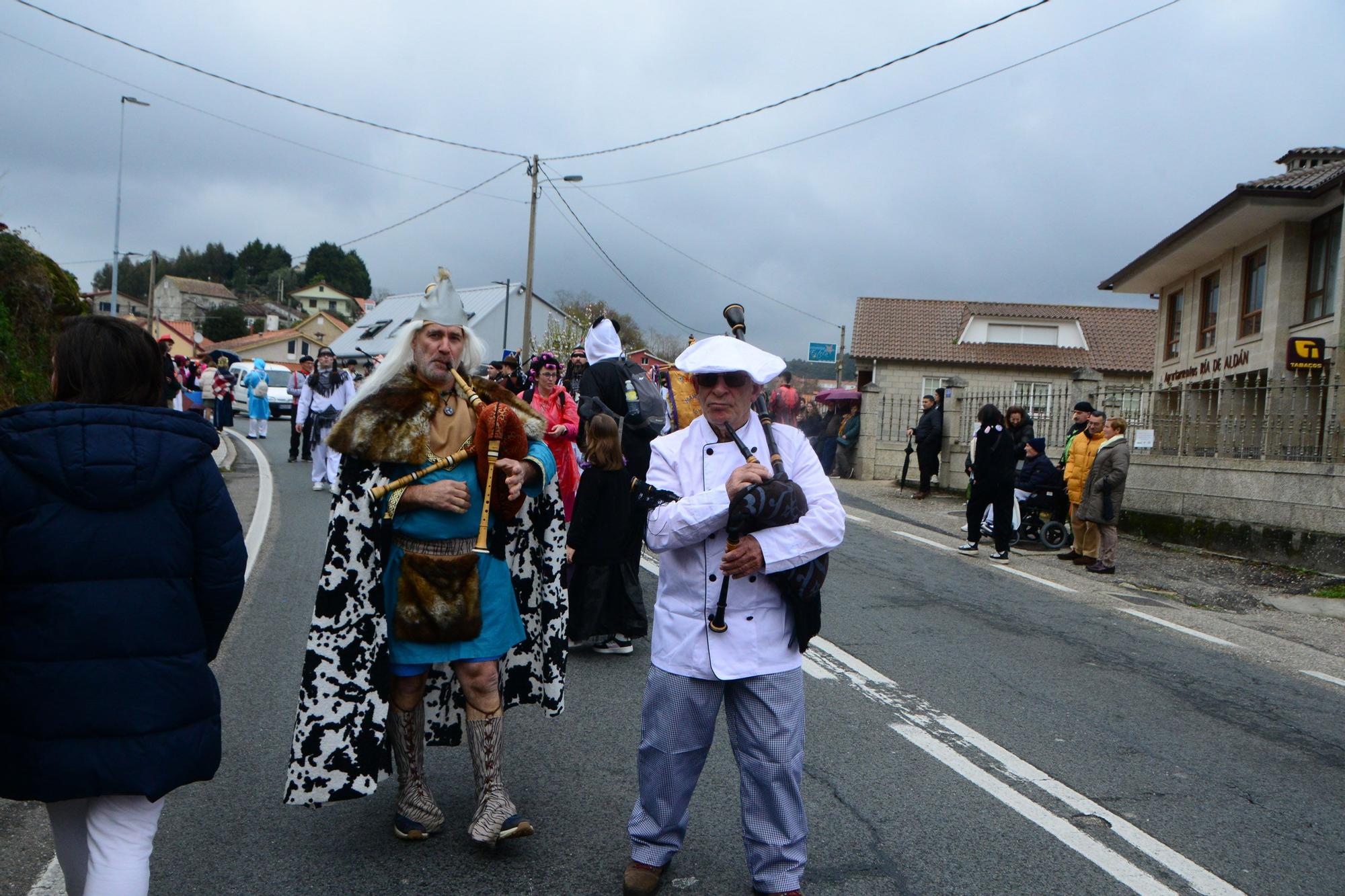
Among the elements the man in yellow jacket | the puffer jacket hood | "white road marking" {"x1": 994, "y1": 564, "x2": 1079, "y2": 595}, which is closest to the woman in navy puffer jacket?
the puffer jacket hood

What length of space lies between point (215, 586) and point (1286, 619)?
32.8 ft

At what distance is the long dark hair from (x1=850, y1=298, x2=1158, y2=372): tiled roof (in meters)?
36.0

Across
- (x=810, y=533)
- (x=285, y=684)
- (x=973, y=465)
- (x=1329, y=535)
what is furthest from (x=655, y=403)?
(x=1329, y=535)

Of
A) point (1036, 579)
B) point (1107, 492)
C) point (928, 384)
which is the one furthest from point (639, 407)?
point (928, 384)

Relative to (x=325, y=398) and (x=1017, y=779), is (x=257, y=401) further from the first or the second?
(x=1017, y=779)

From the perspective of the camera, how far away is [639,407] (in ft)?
24.0

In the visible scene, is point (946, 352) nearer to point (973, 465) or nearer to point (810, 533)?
point (973, 465)

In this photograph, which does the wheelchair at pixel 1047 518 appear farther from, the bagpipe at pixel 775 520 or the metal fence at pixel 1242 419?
the bagpipe at pixel 775 520

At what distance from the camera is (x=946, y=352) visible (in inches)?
1526

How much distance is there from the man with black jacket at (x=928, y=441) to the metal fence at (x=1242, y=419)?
359 cm

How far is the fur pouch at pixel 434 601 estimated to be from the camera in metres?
3.67

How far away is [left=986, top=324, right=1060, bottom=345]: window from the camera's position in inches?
1592

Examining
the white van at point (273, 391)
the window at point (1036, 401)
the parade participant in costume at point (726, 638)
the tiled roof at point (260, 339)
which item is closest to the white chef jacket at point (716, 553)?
the parade participant in costume at point (726, 638)

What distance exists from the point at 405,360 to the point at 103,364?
1.26m
